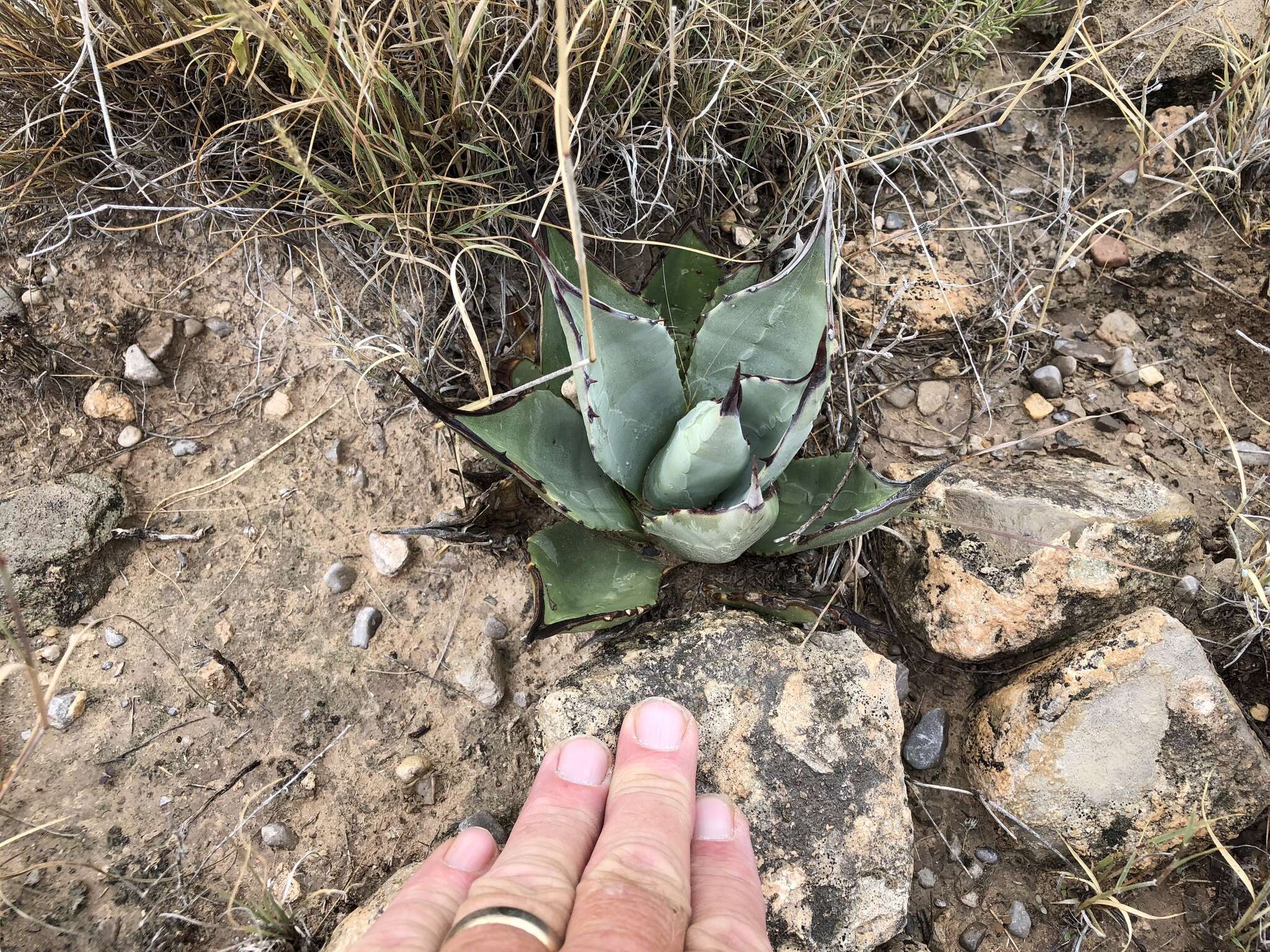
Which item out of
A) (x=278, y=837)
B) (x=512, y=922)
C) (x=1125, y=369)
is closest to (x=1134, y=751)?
(x=1125, y=369)

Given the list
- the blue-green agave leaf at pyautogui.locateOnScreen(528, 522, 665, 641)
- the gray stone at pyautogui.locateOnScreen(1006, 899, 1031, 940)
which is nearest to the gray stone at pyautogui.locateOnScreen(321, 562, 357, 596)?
the blue-green agave leaf at pyautogui.locateOnScreen(528, 522, 665, 641)

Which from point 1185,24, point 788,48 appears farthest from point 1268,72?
point 788,48

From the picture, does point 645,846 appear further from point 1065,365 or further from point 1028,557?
point 1065,365

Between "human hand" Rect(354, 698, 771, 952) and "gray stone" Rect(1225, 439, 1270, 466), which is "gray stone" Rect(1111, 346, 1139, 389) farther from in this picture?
"human hand" Rect(354, 698, 771, 952)

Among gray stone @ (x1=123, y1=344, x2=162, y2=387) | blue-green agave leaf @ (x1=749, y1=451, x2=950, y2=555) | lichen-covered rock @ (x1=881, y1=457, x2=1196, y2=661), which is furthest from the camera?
gray stone @ (x1=123, y1=344, x2=162, y2=387)

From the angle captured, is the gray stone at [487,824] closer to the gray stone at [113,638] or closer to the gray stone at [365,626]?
the gray stone at [365,626]

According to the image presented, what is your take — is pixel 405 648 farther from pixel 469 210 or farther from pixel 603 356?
pixel 469 210

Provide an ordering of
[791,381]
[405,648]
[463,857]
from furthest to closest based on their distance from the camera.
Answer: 1. [405,648]
2. [463,857]
3. [791,381]
